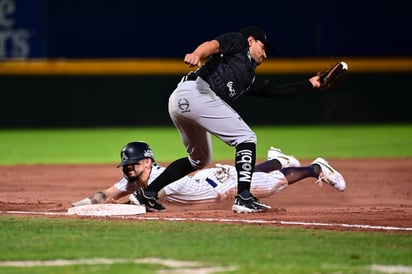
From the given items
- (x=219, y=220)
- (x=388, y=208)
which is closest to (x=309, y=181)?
(x=388, y=208)

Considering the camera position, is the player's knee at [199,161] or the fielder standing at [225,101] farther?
the player's knee at [199,161]

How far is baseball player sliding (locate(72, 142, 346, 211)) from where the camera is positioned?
783 centimetres

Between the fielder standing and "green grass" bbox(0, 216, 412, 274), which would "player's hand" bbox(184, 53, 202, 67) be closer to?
the fielder standing

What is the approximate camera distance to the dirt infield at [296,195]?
726cm

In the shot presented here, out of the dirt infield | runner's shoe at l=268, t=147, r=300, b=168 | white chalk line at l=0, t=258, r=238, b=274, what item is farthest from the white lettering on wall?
white chalk line at l=0, t=258, r=238, b=274

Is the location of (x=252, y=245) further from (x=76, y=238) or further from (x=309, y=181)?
(x=309, y=181)

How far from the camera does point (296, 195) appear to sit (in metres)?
9.39

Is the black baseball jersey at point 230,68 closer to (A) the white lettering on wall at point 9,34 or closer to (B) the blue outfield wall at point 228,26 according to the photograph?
(A) the white lettering on wall at point 9,34

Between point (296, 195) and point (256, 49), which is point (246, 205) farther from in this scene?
point (296, 195)

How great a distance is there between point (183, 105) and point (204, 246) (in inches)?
67.2

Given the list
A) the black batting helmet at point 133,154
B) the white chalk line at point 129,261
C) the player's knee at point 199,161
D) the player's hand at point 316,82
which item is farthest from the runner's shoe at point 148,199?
the white chalk line at point 129,261

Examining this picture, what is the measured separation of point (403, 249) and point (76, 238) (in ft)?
6.58

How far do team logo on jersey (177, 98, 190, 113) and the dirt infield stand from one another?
2.58 ft

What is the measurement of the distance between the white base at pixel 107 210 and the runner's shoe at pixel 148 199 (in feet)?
0.45
